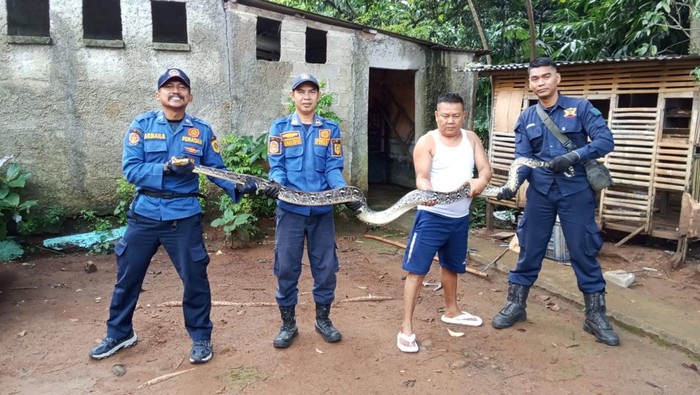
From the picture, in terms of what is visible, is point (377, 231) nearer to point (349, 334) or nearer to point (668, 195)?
point (349, 334)

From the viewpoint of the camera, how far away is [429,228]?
12.6 feet

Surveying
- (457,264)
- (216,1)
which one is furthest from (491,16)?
(457,264)

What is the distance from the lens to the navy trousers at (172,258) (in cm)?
351

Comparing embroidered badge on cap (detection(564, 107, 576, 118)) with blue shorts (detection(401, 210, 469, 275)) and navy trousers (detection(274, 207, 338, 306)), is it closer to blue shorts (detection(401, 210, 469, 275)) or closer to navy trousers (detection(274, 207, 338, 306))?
blue shorts (detection(401, 210, 469, 275))

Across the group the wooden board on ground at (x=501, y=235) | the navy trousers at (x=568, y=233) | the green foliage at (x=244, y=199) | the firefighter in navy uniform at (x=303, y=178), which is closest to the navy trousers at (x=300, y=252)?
the firefighter in navy uniform at (x=303, y=178)

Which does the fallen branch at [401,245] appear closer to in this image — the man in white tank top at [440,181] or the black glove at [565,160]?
the man in white tank top at [440,181]

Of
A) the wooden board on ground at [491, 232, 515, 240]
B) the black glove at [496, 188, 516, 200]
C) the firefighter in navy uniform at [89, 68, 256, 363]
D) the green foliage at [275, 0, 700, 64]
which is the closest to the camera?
the firefighter in navy uniform at [89, 68, 256, 363]

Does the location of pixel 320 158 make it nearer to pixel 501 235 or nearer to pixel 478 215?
pixel 501 235

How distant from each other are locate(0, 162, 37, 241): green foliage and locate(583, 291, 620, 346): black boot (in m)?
6.76

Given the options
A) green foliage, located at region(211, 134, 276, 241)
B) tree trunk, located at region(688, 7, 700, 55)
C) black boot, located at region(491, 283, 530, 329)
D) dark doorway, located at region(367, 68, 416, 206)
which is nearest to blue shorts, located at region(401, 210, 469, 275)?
black boot, located at region(491, 283, 530, 329)

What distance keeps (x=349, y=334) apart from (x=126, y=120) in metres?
4.99

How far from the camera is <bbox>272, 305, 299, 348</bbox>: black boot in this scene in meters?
3.88

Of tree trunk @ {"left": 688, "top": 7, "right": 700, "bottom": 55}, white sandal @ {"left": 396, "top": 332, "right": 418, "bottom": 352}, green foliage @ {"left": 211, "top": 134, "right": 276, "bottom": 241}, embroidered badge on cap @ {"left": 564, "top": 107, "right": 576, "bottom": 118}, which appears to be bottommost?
white sandal @ {"left": 396, "top": 332, "right": 418, "bottom": 352}

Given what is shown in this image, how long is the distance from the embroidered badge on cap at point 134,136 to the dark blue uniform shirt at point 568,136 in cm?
301
